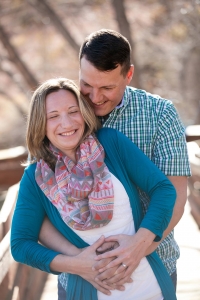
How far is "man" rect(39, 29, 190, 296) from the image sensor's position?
2.30m

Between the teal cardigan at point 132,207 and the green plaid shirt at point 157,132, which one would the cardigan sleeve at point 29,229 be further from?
the green plaid shirt at point 157,132

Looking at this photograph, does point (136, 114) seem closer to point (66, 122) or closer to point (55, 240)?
point (66, 122)

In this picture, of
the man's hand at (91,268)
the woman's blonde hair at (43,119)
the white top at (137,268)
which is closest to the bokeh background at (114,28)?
the woman's blonde hair at (43,119)

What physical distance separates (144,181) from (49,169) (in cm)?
38

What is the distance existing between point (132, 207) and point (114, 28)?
31.6ft

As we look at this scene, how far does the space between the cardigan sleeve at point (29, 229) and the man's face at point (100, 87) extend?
407mm

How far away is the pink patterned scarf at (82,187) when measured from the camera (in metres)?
2.09

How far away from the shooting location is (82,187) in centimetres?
→ 211

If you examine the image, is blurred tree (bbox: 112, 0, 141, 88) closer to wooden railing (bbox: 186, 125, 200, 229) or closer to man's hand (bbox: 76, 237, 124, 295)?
wooden railing (bbox: 186, 125, 200, 229)

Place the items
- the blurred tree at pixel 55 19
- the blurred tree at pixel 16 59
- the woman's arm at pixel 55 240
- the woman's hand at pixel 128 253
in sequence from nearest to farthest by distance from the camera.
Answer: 1. the woman's hand at pixel 128 253
2. the woman's arm at pixel 55 240
3. the blurred tree at pixel 55 19
4. the blurred tree at pixel 16 59

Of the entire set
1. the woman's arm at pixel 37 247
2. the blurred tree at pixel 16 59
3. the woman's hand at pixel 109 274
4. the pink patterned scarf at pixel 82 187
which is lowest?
the woman's hand at pixel 109 274

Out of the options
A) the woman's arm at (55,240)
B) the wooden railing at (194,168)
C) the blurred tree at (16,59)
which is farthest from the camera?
the blurred tree at (16,59)

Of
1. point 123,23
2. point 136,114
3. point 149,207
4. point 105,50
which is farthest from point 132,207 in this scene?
point 123,23

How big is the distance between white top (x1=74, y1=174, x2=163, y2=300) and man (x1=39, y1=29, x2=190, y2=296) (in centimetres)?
21
